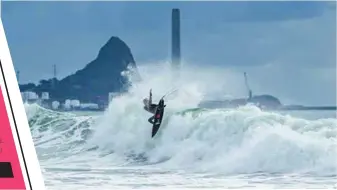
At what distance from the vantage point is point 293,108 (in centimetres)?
227

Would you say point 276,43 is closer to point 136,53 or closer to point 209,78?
point 209,78

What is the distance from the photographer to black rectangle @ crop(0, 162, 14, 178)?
1567 millimetres

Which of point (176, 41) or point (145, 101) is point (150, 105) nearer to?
point (145, 101)

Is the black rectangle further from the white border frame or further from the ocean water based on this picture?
the ocean water

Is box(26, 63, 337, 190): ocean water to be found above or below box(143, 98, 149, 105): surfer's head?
below

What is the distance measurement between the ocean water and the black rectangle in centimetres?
61

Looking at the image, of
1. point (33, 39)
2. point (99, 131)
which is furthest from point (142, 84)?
point (33, 39)

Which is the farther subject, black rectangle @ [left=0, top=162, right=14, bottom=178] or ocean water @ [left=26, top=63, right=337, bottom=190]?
ocean water @ [left=26, top=63, right=337, bottom=190]

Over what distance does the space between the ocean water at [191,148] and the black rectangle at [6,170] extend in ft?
2.00

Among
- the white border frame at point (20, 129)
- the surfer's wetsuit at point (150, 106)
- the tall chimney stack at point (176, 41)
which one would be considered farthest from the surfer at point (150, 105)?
the white border frame at point (20, 129)

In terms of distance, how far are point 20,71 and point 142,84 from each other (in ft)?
1.43

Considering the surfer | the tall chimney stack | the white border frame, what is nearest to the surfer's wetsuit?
the surfer

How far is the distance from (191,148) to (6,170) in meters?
0.82

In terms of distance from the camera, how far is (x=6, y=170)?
1.58 m
